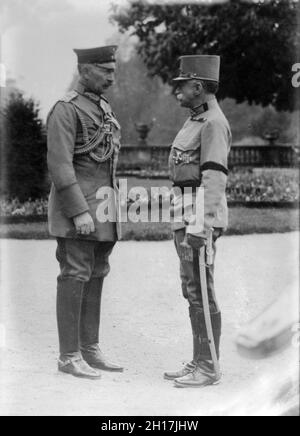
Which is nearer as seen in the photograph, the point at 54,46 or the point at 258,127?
the point at 54,46

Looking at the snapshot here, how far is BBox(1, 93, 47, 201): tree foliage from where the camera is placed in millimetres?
9852

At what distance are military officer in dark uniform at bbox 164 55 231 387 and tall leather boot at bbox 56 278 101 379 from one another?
22.0 inches

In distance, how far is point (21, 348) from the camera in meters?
6.07

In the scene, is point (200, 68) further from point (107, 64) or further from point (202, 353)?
point (202, 353)

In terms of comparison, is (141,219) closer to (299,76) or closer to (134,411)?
(299,76)

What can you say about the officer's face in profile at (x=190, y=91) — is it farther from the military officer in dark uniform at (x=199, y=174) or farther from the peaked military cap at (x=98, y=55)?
the peaked military cap at (x=98, y=55)

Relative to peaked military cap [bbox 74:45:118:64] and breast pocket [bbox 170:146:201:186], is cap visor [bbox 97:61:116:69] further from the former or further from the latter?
breast pocket [bbox 170:146:201:186]

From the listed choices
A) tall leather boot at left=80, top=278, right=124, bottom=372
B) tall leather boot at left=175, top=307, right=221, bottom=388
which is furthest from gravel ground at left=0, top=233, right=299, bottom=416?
tall leather boot at left=80, top=278, right=124, bottom=372

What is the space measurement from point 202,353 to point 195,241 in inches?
27.6

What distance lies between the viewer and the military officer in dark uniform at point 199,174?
203 inches

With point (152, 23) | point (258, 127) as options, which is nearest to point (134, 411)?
point (152, 23)

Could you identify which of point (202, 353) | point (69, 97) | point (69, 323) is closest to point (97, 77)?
point (69, 97)

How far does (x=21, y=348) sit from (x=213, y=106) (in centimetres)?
208

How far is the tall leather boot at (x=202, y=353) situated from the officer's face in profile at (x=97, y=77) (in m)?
1.42
